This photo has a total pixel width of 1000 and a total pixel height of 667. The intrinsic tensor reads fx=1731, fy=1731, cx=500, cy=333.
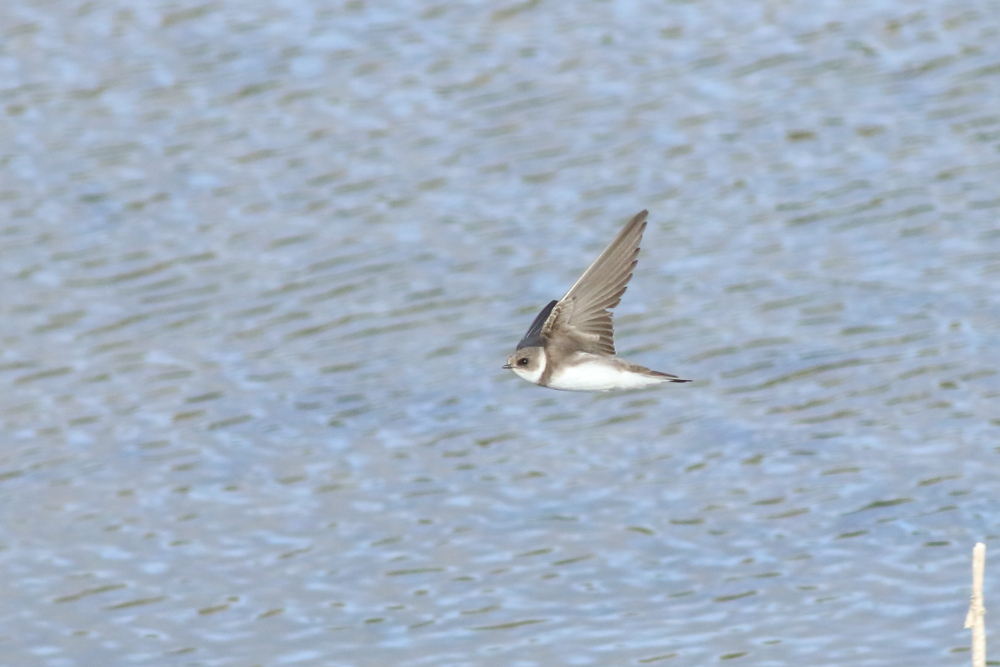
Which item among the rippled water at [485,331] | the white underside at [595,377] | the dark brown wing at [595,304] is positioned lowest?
the rippled water at [485,331]

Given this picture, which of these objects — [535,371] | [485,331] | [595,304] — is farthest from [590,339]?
[485,331]

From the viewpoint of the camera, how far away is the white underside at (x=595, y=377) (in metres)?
7.01

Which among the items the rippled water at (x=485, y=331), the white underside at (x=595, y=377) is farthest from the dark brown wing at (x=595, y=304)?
the rippled water at (x=485, y=331)

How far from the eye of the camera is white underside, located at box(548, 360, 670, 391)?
23.0ft

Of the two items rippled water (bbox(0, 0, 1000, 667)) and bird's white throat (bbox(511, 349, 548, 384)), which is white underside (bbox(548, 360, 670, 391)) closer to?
bird's white throat (bbox(511, 349, 548, 384))

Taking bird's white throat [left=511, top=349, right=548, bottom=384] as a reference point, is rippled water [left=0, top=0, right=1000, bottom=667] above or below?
below

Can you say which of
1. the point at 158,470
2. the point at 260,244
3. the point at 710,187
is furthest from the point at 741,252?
the point at 158,470

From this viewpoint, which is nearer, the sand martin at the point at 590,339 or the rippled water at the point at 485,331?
the sand martin at the point at 590,339

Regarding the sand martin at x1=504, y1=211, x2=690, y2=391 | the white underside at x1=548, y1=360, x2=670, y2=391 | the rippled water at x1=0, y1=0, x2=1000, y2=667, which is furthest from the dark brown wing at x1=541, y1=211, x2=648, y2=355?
the rippled water at x1=0, y1=0, x2=1000, y2=667

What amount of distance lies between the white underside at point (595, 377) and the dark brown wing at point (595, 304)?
11cm

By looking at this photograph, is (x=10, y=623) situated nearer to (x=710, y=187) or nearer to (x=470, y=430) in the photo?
(x=470, y=430)

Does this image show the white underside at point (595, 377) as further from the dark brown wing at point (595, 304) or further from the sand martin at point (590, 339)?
the dark brown wing at point (595, 304)

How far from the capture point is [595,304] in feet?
23.6

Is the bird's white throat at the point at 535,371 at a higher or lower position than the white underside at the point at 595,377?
higher
